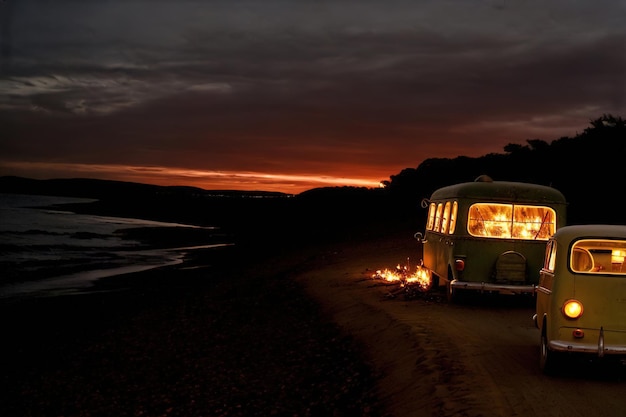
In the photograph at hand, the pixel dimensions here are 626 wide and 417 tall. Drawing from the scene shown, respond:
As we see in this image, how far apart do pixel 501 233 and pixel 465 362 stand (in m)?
6.42

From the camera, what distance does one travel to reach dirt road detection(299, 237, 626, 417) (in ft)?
27.3

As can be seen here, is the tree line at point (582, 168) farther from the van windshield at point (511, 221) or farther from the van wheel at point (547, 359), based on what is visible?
the van wheel at point (547, 359)

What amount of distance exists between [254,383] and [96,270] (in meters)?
23.4

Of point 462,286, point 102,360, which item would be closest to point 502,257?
point 462,286

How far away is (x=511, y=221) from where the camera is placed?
52.7 feet

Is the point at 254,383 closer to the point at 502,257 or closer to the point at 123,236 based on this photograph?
the point at 502,257

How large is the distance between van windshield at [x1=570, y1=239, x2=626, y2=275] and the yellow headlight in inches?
33.7

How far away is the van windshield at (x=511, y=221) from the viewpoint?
16.0 metres

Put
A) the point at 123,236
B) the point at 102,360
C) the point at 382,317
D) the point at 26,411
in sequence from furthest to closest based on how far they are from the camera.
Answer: the point at 123,236
the point at 382,317
the point at 102,360
the point at 26,411

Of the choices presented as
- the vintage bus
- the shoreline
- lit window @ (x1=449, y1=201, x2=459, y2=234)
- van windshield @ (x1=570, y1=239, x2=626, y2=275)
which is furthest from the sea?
van windshield @ (x1=570, y1=239, x2=626, y2=275)

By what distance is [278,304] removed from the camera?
1977cm

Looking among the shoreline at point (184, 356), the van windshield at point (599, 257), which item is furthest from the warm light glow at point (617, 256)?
the shoreline at point (184, 356)

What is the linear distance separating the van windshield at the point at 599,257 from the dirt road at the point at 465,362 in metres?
1.57

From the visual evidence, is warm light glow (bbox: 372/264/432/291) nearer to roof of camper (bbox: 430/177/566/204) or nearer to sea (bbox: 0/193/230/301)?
roof of camper (bbox: 430/177/566/204)
